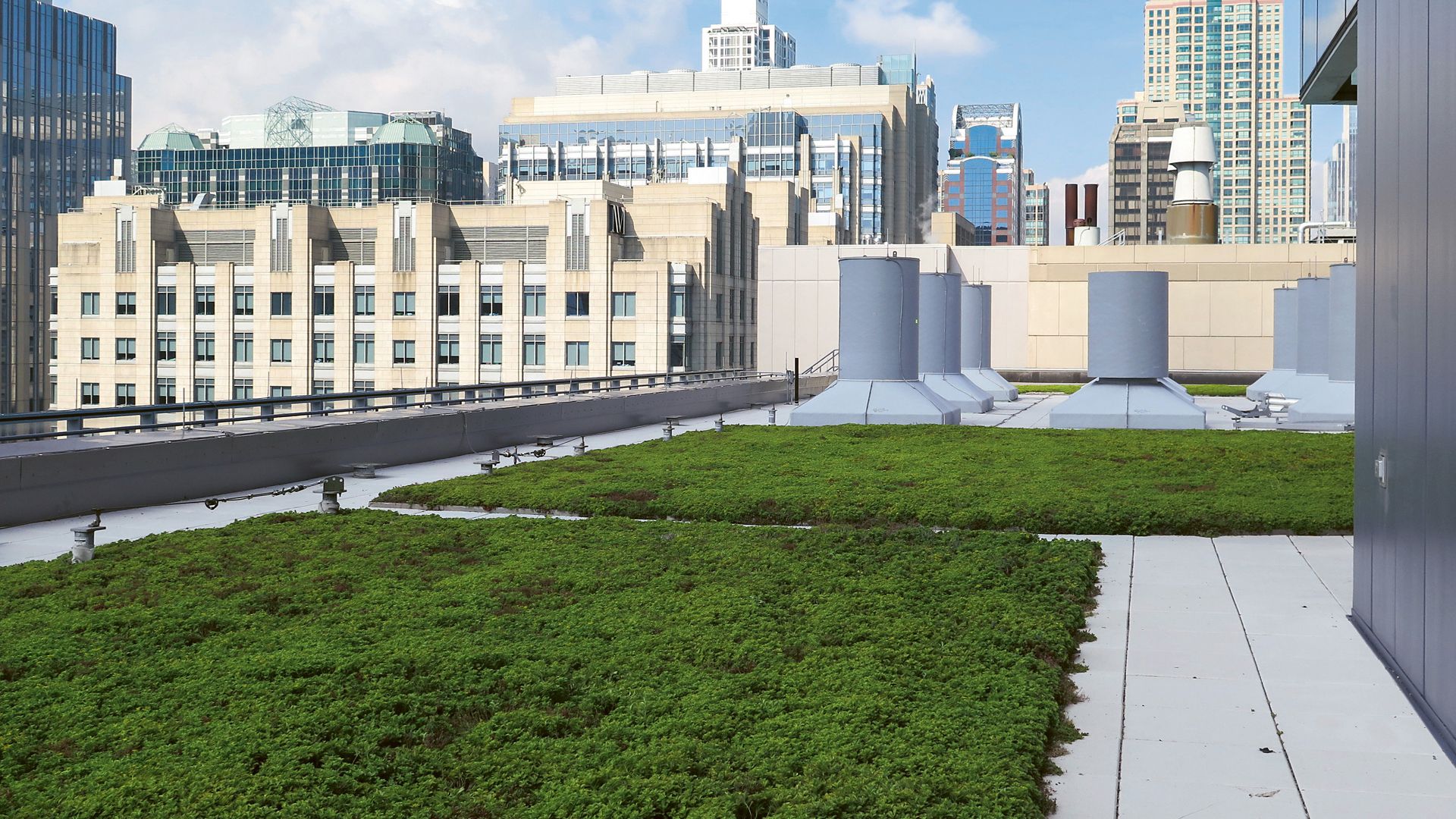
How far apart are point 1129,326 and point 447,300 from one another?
2820 inches

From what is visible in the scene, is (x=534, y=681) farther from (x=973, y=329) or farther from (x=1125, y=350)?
(x=973, y=329)

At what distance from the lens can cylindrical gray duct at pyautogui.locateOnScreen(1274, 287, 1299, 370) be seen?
49.0 metres

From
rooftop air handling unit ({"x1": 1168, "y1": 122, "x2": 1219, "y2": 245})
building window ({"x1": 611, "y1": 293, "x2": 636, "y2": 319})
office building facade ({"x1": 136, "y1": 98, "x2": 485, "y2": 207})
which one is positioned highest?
office building facade ({"x1": 136, "y1": 98, "x2": 485, "y2": 207})

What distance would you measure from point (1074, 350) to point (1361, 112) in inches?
2305

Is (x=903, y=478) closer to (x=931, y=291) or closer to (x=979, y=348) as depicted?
(x=931, y=291)

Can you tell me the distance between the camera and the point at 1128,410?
33.8 meters

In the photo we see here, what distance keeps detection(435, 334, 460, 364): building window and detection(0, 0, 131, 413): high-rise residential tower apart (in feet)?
272

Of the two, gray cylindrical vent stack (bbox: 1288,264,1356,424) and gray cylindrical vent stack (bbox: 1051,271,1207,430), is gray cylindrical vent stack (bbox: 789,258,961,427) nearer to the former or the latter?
gray cylindrical vent stack (bbox: 1051,271,1207,430)

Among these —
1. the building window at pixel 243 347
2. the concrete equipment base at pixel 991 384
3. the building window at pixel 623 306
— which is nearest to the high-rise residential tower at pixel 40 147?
the building window at pixel 243 347

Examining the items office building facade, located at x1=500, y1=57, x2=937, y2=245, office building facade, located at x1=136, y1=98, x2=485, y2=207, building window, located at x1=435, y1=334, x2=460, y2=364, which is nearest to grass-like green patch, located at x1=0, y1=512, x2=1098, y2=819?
building window, located at x1=435, y1=334, x2=460, y2=364

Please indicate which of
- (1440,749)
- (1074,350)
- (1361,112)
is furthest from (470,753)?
(1074,350)

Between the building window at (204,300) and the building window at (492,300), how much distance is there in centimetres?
2320

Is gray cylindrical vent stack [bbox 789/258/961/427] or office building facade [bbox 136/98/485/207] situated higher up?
office building facade [bbox 136/98/485/207]

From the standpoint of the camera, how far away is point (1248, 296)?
65062 millimetres
